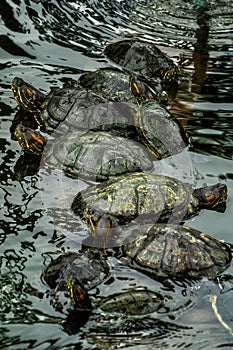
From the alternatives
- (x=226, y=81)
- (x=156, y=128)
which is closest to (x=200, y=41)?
(x=226, y=81)

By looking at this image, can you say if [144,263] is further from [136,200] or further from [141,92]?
[141,92]

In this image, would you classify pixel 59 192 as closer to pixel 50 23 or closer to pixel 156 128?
A: pixel 156 128

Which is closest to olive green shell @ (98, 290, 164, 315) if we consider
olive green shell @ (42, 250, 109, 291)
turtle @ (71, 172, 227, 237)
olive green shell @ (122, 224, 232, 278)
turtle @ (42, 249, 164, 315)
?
turtle @ (42, 249, 164, 315)

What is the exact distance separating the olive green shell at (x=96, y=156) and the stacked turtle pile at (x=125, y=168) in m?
0.01

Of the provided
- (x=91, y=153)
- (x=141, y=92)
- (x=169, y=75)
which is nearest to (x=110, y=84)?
(x=141, y=92)

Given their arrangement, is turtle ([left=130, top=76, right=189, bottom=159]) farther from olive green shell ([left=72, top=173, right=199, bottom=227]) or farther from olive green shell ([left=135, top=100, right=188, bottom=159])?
olive green shell ([left=72, top=173, right=199, bottom=227])

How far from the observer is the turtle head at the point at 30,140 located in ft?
24.9

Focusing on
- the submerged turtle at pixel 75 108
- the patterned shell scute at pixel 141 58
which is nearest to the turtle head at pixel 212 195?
the submerged turtle at pixel 75 108

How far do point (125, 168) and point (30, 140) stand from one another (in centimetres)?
122

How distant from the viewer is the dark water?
5.16 metres

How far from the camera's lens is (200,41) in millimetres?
10359

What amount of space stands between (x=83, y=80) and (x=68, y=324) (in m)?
4.64

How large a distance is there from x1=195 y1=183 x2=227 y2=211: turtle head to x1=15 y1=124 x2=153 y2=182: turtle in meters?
0.81

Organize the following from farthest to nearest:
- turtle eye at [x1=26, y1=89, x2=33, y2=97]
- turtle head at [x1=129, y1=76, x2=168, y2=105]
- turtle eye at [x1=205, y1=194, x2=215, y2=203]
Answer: turtle head at [x1=129, y1=76, x2=168, y2=105]
turtle eye at [x1=26, y1=89, x2=33, y2=97]
turtle eye at [x1=205, y1=194, x2=215, y2=203]
